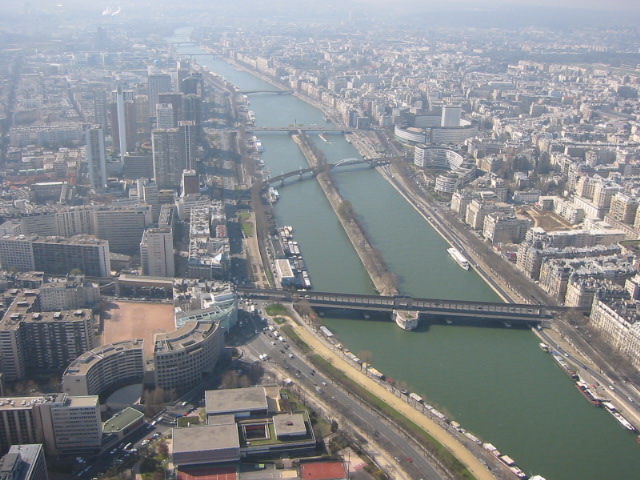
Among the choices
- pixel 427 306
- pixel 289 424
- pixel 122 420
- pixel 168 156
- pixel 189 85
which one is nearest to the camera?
pixel 289 424

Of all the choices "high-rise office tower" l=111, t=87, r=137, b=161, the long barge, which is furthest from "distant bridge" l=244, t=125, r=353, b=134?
the long barge

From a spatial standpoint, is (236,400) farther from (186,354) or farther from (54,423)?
(54,423)

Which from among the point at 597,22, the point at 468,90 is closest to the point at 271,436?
the point at 468,90

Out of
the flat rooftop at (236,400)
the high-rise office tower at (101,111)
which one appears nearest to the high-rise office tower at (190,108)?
the high-rise office tower at (101,111)

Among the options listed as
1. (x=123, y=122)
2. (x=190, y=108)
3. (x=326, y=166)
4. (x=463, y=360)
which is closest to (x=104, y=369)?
(x=463, y=360)

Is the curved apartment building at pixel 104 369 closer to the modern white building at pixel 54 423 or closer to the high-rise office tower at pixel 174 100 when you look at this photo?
the modern white building at pixel 54 423

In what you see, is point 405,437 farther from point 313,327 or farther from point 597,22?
point 597,22
